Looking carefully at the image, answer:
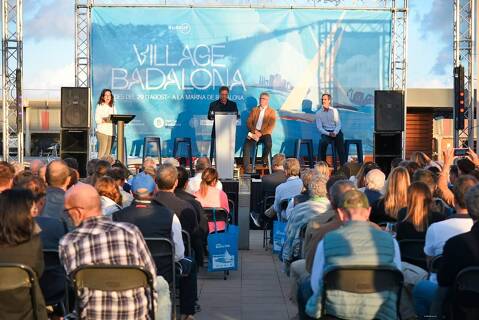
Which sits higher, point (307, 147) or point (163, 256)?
point (307, 147)

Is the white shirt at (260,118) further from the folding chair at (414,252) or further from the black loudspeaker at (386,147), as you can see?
the folding chair at (414,252)

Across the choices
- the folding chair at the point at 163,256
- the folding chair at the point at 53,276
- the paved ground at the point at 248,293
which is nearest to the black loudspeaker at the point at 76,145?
the paved ground at the point at 248,293

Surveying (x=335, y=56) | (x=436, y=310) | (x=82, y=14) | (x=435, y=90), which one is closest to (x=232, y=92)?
(x=335, y=56)

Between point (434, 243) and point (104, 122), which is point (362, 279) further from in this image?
point (104, 122)

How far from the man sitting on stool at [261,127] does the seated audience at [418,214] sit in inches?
349

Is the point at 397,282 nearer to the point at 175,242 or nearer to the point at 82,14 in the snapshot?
the point at 175,242

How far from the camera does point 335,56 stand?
15.6m

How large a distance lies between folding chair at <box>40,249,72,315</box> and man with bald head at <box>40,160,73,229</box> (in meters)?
1.02

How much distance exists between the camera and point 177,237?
5457 mm

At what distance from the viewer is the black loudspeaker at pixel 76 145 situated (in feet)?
44.8

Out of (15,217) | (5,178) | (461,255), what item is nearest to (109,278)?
(15,217)

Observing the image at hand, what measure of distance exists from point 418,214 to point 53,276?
2.42 meters

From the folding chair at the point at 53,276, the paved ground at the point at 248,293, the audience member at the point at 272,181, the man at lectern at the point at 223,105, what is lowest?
the paved ground at the point at 248,293

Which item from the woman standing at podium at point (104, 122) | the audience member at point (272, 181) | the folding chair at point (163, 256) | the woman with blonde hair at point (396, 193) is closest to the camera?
the folding chair at point (163, 256)
